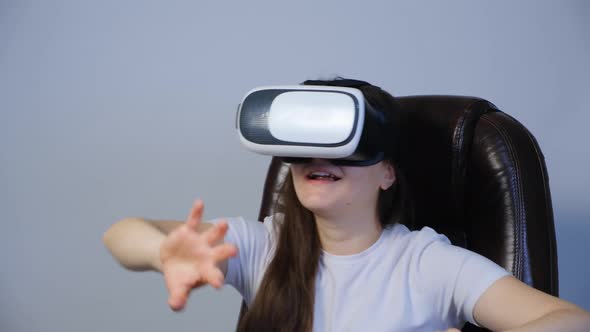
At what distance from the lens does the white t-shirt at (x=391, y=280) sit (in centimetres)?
108

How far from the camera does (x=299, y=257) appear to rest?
1171 mm

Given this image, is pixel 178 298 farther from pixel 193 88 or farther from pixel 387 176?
pixel 193 88

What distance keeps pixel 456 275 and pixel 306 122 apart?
40 centimetres

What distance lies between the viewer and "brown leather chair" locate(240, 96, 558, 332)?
1.13 metres

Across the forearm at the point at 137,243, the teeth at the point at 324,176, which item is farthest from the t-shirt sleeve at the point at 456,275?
the forearm at the point at 137,243

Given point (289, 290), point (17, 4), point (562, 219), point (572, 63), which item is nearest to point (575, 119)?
point (572, 63)

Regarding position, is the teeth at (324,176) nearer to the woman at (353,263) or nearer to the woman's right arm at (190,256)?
the woman at (353,263)

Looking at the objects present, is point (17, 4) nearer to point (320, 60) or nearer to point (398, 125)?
point (320, 60)

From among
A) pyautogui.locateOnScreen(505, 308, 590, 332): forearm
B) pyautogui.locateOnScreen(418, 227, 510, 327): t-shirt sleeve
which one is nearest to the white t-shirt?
pyautogui.locateOnScreen(418, 227, 510, 327): t-shirt sleeve

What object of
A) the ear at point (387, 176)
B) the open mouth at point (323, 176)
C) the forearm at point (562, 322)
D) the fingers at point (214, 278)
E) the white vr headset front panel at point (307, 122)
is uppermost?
the white vr headset front panel at point (307, 122)

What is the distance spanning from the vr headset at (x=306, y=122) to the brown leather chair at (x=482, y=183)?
279 mm

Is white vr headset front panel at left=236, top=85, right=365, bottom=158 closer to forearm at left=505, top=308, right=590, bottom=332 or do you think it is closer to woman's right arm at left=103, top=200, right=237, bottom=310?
woman's right arm at left=103, top=200, right=237, bottom=310

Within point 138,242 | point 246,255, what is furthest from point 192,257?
point 246,255

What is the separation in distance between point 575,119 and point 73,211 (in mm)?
1503
